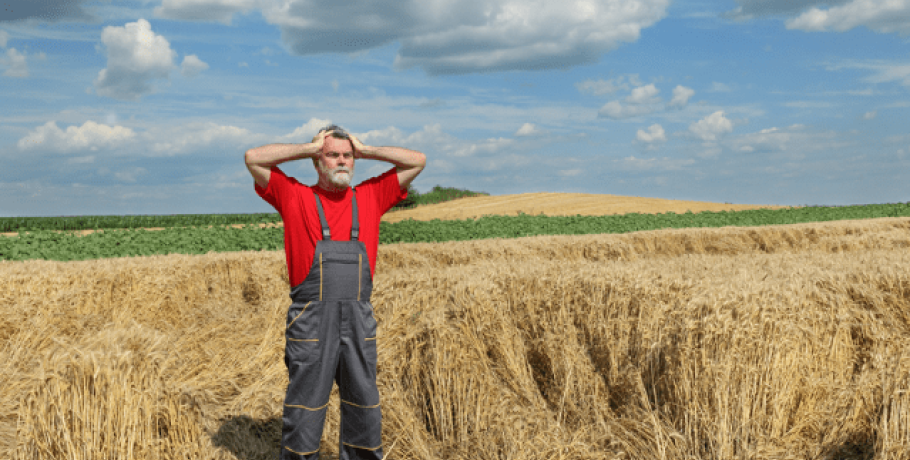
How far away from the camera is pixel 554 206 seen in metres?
40.1

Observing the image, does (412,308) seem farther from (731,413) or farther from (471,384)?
(731,413)

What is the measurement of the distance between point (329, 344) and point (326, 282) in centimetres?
40

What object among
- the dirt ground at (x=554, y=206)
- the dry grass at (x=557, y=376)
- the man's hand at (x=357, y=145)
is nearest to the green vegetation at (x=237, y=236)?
the dirt ground at (x=554, y=206)

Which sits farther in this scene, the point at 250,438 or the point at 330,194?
the point at 250,438

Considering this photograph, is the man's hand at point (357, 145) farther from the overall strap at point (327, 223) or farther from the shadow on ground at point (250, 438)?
the shadow on ground at point (250, 438)

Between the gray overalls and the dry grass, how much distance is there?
1.29 m

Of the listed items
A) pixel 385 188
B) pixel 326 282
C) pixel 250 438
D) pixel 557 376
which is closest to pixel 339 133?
pixel 385 188

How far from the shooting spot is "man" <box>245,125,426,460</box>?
→ 3.74 m

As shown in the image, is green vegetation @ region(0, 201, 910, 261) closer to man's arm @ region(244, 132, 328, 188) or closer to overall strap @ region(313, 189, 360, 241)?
man's arm @ region(244, 132, 328, 188)

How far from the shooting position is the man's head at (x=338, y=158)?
376cm

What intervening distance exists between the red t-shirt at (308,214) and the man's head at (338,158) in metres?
0.15

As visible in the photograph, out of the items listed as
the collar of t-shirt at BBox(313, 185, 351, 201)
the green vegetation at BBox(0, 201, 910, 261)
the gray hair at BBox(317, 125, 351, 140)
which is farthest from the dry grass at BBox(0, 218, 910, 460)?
the green vegetation at BBox(0, 201, 910, 261)

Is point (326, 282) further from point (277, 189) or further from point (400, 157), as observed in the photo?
point (400, 157)

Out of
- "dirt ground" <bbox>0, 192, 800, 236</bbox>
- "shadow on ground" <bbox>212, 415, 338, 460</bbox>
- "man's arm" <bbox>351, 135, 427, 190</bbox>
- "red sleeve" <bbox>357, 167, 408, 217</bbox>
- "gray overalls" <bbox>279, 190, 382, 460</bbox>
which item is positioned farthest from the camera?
"dirt ground" <bbox>0, 192, 800, 236</bbox>
